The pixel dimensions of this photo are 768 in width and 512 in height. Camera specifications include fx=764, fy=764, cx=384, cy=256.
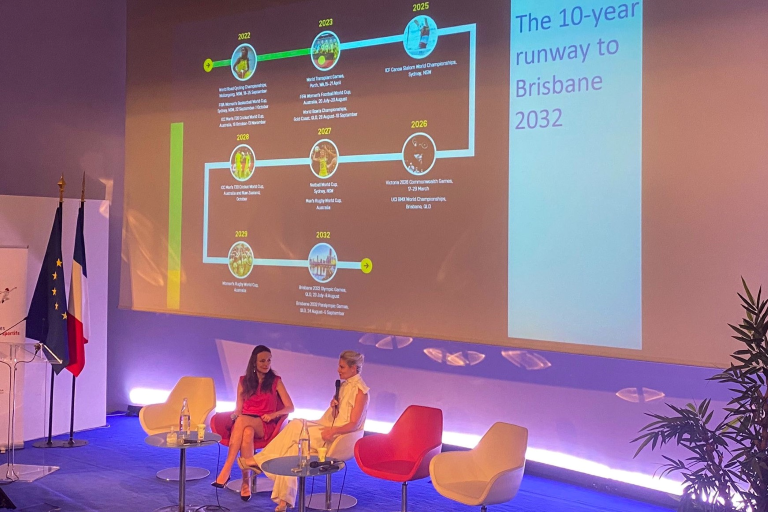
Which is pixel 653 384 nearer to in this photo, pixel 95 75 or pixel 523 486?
pixel 523 486

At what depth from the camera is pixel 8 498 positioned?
16.9ft

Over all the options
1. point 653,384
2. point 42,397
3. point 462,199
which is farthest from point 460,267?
point 42,397

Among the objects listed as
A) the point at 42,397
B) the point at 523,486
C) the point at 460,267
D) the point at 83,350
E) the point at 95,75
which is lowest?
the point at 523,486

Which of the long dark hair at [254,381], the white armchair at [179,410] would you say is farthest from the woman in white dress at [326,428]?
the white armchair at [179,410]

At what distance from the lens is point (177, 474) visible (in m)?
5.92

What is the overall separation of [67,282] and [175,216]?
1.30m

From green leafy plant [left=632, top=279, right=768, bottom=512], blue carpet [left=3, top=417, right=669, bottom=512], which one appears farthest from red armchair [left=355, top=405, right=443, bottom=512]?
green leafy plant [left=632, top=279, right=768, bottom=512]

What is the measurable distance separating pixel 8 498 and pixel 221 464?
66.7 inches

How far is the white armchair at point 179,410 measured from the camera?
6.01 meters

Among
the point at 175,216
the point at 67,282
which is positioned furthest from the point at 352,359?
the point at 67,282

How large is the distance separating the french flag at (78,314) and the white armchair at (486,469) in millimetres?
3689

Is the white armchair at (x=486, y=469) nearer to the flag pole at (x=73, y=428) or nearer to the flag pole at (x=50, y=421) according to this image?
the flag pole at (x=73, y=428)

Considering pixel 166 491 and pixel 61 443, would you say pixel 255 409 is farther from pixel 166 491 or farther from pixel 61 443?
pixel 61 443

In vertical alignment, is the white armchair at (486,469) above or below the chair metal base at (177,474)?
above
